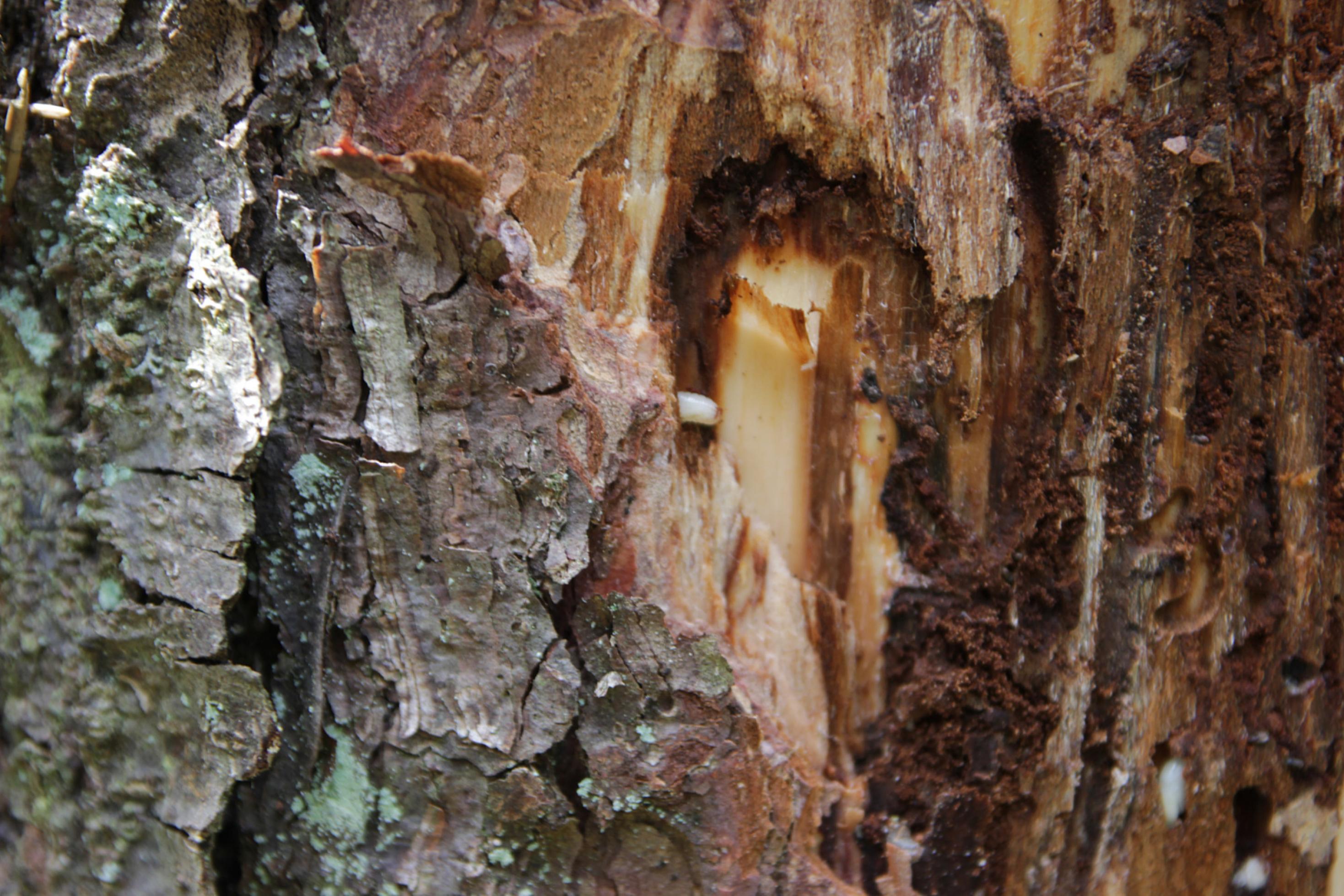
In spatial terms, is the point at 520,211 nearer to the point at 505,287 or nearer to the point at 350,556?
the point at 505,287

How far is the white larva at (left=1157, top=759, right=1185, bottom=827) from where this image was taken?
85 centimetres

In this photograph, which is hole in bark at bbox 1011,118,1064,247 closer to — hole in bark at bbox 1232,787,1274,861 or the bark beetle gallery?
the bark beetle gallery

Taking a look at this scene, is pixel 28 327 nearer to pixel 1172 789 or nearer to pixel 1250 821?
pixel 1172 789

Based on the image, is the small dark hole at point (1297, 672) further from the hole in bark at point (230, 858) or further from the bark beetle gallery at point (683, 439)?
the hole in bark at point (230, 858)

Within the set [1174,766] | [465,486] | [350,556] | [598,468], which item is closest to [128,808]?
[350,556]

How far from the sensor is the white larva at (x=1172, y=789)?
2.79 feet

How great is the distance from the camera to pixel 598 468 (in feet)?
2.49

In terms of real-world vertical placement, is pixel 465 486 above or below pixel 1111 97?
below

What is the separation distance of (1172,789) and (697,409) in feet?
2.18

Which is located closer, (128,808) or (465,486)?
(465,486)

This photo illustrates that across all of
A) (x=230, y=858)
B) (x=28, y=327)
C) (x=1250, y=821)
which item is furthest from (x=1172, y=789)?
(x=28, y=327)

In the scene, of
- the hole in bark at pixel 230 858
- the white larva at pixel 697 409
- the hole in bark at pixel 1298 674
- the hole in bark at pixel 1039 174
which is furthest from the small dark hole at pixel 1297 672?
the hole in bark at pixel 230 858

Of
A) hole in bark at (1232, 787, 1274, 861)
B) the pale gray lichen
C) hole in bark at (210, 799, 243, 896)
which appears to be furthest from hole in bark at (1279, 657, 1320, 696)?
the pale gray lichen

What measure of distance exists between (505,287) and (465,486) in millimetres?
193
